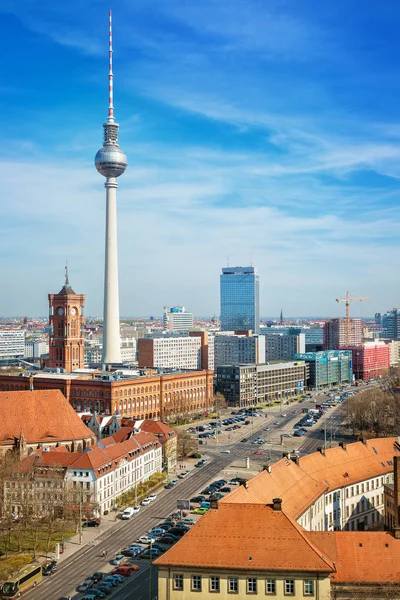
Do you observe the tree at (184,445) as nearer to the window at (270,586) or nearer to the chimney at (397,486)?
the chimney at (397,486)

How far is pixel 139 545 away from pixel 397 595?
107ft

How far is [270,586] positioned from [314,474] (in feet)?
92.4

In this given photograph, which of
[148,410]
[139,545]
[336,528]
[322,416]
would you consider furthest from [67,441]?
[322,416]

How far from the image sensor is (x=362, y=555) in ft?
163

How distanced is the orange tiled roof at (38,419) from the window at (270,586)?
62.4 metres

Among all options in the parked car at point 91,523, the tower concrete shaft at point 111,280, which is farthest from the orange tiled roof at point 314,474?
the tower concrete shaft at point 111,280

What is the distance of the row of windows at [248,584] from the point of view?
1804 inches

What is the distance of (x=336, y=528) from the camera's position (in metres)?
73.8

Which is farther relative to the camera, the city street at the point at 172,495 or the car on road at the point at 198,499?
the car on road at the point at 198,499

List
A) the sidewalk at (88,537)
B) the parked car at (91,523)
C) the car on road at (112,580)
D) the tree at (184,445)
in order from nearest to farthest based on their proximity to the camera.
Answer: the car on road at (112,580), the sidewalk at (88,537), the parked car at (91,523), the tree at (184,445)

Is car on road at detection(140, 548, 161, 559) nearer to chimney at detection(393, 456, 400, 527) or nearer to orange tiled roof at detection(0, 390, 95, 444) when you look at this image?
chimney at detection(393, 456, 400, 527)

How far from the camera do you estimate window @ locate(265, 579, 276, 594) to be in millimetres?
46031

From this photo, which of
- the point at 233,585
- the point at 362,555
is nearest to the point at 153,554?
the point at 233,585

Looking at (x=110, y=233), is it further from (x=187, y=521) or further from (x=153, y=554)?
(x=153, y=554)
